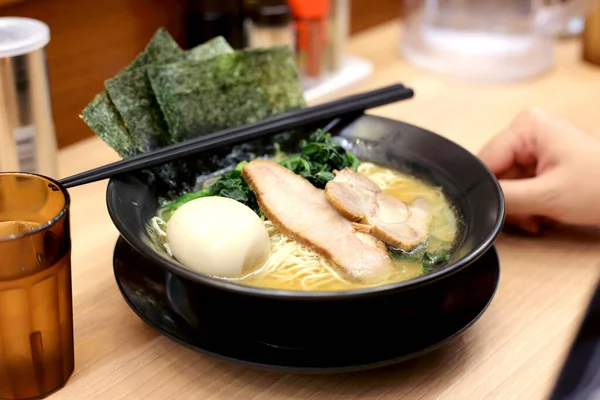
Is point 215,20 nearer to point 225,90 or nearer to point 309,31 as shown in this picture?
point 309,31

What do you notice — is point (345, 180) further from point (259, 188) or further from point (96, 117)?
point (96, 117)

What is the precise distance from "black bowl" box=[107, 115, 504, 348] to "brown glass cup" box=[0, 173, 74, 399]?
4.0 inches

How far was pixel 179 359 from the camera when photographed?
1.17m

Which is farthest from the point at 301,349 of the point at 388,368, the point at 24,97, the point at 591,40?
the point at 591,40

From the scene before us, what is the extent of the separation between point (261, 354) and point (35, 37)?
88 centimetres

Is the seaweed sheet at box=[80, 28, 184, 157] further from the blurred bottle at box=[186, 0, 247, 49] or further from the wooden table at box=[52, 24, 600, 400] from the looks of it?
the blurred bottle at box=[186, 0, 247, 49]

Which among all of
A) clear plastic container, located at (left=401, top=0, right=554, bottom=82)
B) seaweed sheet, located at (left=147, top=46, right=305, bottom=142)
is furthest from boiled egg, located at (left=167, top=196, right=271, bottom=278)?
clear plastic container, located at (left=401, top=0, right=554, bottom=82)

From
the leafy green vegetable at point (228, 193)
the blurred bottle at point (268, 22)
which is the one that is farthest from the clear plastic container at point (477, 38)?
the leafy green vegetable at point (228, 193)

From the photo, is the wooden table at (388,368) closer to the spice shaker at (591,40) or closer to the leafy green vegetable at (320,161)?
the leafy green vegetable at (320,161)

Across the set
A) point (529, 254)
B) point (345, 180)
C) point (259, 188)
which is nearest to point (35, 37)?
point (259, 188)

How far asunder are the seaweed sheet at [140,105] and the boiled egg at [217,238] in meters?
0.31

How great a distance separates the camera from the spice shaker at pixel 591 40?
2.40m

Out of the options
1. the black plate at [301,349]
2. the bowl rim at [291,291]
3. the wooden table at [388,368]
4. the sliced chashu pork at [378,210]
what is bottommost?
the wooden table at [388,368]

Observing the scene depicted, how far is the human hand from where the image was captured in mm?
1411
